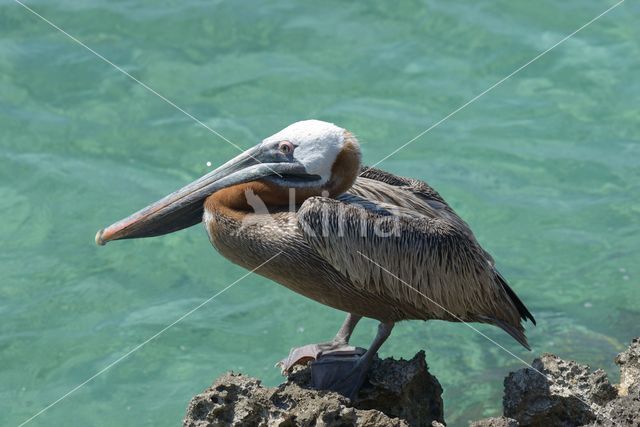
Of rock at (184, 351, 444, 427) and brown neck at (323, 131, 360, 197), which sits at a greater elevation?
brown neck at (323, 131, 360, 197)

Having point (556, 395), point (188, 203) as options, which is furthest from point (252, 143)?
point (556, 395)

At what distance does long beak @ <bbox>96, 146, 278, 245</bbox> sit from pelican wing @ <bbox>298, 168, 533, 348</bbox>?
1.62 ft

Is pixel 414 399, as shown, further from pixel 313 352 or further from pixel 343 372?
pixel 313 352

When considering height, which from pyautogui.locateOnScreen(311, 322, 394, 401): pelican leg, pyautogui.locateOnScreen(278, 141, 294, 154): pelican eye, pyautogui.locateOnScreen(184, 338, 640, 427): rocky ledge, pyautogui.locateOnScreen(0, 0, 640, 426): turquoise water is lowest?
pyautogui.locateOnScreen(0, 0, 640, 426): turquoise water

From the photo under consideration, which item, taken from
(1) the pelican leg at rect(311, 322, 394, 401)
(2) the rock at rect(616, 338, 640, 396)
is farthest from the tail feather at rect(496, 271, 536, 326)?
(1) the pelican leg at rect(311, 322, 394, 401)

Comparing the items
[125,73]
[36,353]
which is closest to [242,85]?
[125,73]

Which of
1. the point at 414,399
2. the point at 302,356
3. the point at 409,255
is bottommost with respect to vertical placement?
the point at 302,356

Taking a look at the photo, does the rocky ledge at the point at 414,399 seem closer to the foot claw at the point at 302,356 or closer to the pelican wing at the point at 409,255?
the foot claw at the point at 302,356

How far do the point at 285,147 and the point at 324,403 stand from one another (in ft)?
5.42

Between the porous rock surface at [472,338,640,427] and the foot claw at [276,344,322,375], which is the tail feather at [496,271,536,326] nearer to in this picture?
the porous rock surface at [472,338,640,427]

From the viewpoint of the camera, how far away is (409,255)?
543 centimetres

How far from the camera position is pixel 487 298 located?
554 centimetres

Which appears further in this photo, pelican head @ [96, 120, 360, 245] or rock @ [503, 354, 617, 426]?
pelican head @ [96, 120, 360, 245]

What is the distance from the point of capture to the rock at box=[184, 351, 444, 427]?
14.4ft
